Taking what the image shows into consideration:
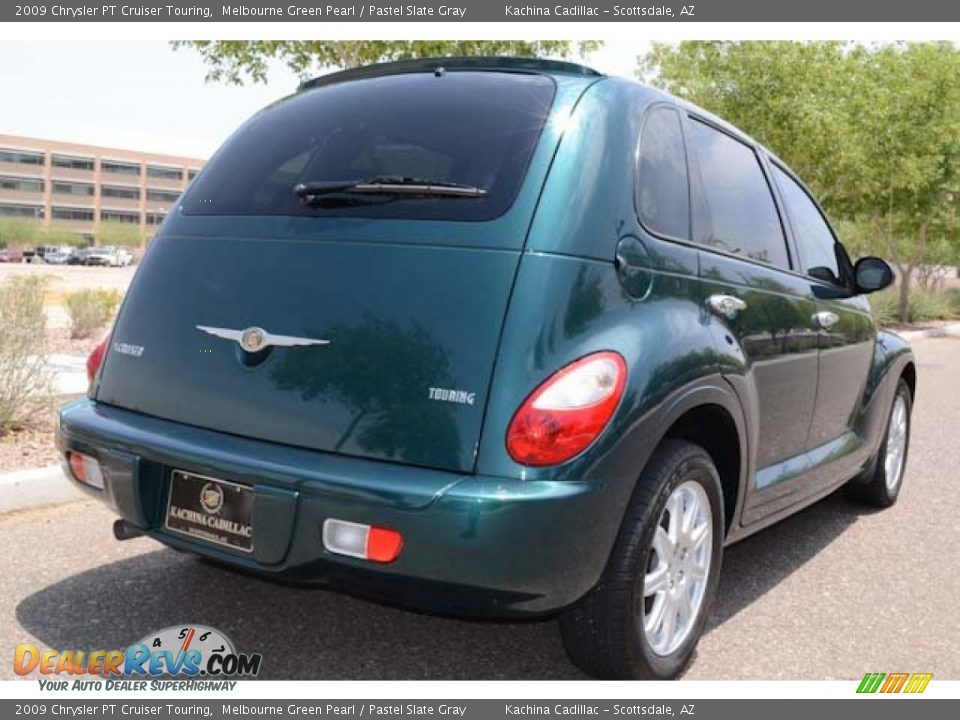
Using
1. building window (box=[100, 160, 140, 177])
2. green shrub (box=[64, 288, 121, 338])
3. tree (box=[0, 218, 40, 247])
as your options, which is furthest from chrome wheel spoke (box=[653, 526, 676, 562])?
building window (box=[100, 160, 140, 177])

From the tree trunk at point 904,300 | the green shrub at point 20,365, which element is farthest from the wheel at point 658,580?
the tree trunk at point 904,300

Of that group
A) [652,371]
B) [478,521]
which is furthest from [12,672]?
[652,371]

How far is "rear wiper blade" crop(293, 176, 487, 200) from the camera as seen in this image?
262 centimetres

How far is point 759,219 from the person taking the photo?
376 cm

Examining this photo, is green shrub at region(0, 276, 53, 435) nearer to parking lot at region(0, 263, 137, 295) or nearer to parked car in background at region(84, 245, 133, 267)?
parking lot at region(0, 263, 137, 295)

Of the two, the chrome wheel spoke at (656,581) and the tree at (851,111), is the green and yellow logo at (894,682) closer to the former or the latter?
the chrome wheel spoke at (656,581)

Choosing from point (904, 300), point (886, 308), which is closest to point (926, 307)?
point (904, 300)

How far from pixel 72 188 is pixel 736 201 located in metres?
119

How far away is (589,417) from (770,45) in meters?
15.9

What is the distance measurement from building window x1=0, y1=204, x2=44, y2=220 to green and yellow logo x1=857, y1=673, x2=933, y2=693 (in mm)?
119022

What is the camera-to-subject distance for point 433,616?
104 inches

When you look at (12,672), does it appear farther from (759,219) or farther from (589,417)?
(759,219)

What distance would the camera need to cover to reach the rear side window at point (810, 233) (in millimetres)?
4152

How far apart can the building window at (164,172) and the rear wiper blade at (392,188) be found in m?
122
